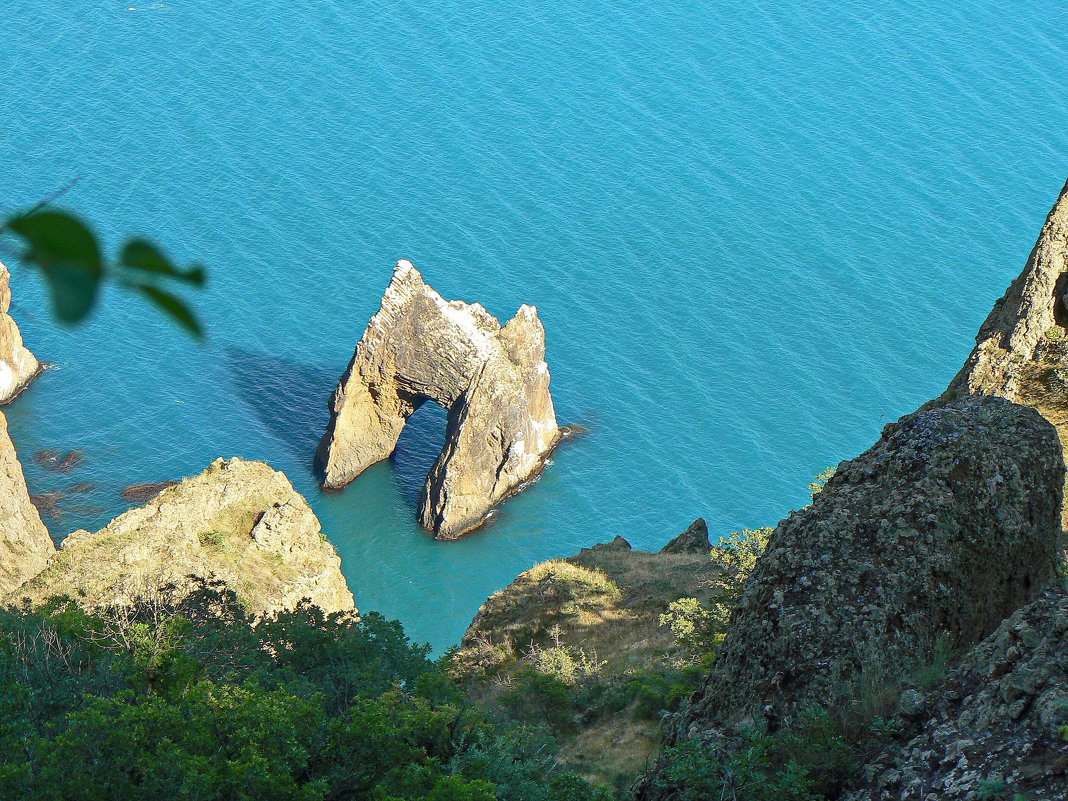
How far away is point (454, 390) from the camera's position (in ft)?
205

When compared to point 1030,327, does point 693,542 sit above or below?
above

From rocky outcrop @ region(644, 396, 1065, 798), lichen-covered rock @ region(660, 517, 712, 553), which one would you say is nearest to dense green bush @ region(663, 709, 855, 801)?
rocky outcrop @ region(644, 396, 1065, 798)

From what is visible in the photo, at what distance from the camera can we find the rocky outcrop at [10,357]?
65.1 metres

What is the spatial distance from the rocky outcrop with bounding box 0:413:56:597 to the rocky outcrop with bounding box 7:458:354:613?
4.86 feet

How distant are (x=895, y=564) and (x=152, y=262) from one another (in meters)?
A: 13.7

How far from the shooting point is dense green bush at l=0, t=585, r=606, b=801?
15.5 metres

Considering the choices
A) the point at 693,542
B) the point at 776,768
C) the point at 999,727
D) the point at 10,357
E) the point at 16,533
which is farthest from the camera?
the point at 10,357

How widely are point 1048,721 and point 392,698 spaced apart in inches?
495

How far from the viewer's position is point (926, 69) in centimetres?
11025

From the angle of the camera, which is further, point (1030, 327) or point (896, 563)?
point (1030, 327)

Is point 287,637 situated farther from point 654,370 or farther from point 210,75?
point 210,75

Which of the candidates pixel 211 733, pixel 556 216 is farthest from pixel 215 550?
pixel 556 216

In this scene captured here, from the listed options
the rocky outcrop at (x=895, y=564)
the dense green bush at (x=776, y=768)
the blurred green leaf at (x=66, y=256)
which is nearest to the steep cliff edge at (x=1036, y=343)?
the rocky outcrop at (x=895, y=564)

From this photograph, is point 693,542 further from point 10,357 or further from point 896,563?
point 10,357
